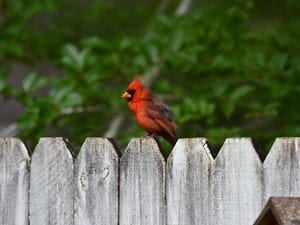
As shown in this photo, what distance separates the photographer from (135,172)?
342 centimetres

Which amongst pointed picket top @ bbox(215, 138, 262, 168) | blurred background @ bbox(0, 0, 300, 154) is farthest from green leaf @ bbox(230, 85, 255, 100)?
pointed picket top @ bbox(215, 138, 262, 168)

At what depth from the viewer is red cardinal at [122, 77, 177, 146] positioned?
3.85 meters

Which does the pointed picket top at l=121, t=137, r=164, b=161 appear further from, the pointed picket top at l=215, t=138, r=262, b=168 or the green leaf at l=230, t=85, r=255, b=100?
the green leaf at l=230, t=85, r=255, b=100

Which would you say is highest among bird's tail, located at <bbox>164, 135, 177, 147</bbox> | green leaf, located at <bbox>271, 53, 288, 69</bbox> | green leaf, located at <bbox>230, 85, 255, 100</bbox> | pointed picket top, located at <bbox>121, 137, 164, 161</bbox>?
green leaf, located at <bbox>271, 53, 288, 69</bbox>

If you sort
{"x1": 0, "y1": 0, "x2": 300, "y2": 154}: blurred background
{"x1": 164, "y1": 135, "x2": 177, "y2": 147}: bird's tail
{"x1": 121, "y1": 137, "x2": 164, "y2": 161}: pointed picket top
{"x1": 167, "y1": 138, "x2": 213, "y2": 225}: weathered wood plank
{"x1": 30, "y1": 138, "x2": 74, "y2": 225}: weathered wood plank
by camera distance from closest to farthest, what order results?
{"x1": 167, "y1": 138, "x2": 213, "y2": 225}: weathered wood plank → {"x1": 121, "y1": 137, "x2": 164, "y2": 161}: pointed picket top → {"x1": 30, "y1": 138, "x2": 74, "y2": 225}: weathered wood plank → {"x1": 164, "y1": 135, "x2": 177, "y2": 147}: bird's tail → {"x1": 0, "y1": 0, "x2": 300, "y2": 154}: blurred background

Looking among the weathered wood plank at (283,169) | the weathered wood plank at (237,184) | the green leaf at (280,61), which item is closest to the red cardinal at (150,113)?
the weathered wood plank at (237,184)

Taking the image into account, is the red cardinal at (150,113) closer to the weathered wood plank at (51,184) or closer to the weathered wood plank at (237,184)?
the weathered wood plank at (51,184)

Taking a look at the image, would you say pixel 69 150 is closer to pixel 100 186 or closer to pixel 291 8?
pixel 100 186

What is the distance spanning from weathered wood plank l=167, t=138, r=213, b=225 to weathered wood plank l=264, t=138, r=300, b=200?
21 cm

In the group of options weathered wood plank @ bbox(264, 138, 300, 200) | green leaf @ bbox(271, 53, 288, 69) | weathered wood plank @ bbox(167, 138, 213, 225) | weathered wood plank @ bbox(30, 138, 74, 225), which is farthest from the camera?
green leaf @ bbox(271, 53, 288, 69)

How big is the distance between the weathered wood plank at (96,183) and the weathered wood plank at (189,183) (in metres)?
0.22

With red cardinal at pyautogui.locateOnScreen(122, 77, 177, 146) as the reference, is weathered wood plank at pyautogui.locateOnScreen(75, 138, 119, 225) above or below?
below

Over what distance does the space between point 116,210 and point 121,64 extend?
235cm

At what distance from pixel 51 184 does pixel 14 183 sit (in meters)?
0.17
